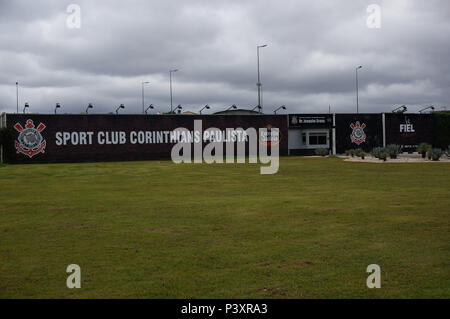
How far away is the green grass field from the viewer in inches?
247

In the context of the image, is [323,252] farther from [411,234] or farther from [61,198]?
[61,198]

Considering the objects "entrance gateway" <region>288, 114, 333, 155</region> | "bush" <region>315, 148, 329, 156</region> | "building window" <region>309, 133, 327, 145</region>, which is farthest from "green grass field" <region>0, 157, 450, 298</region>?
"building window" <region>309, 133, 327, 145</region>

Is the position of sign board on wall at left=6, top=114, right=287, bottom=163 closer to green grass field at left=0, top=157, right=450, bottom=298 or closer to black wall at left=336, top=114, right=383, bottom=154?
black wall at left=336, top=114, right=383, bottom=154

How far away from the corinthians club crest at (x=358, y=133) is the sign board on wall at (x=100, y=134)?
13.3 m

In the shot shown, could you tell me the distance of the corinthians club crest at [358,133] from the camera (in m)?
57.9

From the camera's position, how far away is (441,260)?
7.42m

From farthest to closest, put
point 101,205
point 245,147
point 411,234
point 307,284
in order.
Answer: point 245,147 < point 101,205 < point 411,234 < point 307,284

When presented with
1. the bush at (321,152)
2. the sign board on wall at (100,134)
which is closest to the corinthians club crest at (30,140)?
the sign board on wall at (100,134)

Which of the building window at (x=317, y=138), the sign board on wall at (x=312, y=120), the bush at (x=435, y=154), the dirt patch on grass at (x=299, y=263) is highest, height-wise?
the sign board on wall at (x=312, y=120)

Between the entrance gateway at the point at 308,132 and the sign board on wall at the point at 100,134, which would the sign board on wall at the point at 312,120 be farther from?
the sign board on wall at the point at 100,134

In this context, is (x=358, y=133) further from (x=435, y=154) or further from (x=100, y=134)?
(x=100, y=134)
